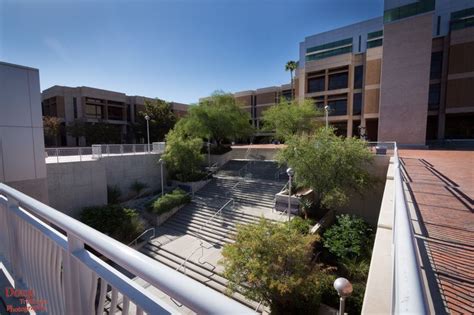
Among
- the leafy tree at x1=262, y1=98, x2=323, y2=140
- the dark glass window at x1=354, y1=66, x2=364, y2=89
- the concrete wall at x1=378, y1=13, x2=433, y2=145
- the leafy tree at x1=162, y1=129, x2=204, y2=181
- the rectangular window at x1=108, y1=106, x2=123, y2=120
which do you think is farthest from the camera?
the rectangular window at x1=108, y1=106, x2=123, y2=120

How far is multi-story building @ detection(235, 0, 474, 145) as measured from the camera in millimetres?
24953

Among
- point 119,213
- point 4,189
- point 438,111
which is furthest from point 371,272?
point 438,111

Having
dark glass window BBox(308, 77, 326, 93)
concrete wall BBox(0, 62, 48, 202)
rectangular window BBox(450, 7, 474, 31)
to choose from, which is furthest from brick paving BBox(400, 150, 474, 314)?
dark glass window BBox(308, 77, 326, 93)

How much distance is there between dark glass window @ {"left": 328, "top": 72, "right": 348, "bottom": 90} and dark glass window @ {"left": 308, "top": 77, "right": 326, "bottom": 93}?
1255mm

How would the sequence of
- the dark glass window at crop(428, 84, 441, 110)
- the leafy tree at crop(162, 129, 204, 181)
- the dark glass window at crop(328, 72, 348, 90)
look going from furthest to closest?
the dark glass window at crop(328, 72, 348, 90) → the dark glass window at crop(428, 84, 441, 110) → the leafy tree at crop(162, 129, 204, 181)

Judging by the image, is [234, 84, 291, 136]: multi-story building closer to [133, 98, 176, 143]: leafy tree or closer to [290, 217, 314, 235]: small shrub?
[133, 98, 176, 143]: leafy tree

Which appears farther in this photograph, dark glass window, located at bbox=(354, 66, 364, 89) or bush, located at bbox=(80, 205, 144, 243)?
dark glass window, located at bbox=(354, 66, 364, 89)

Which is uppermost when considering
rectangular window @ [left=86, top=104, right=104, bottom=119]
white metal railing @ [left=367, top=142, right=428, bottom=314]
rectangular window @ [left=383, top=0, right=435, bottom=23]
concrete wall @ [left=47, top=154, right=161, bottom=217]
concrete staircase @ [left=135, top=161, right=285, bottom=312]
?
rectangular window @ [left=383, top=0, right=435, bottom=23]

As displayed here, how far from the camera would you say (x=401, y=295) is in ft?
2.65

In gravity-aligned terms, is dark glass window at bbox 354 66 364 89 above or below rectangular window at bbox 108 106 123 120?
above

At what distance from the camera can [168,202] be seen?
Result: 18969 millimetres

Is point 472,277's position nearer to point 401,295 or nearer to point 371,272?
point 371,272

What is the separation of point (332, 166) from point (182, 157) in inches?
542

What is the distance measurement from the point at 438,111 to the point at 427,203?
106 feet
